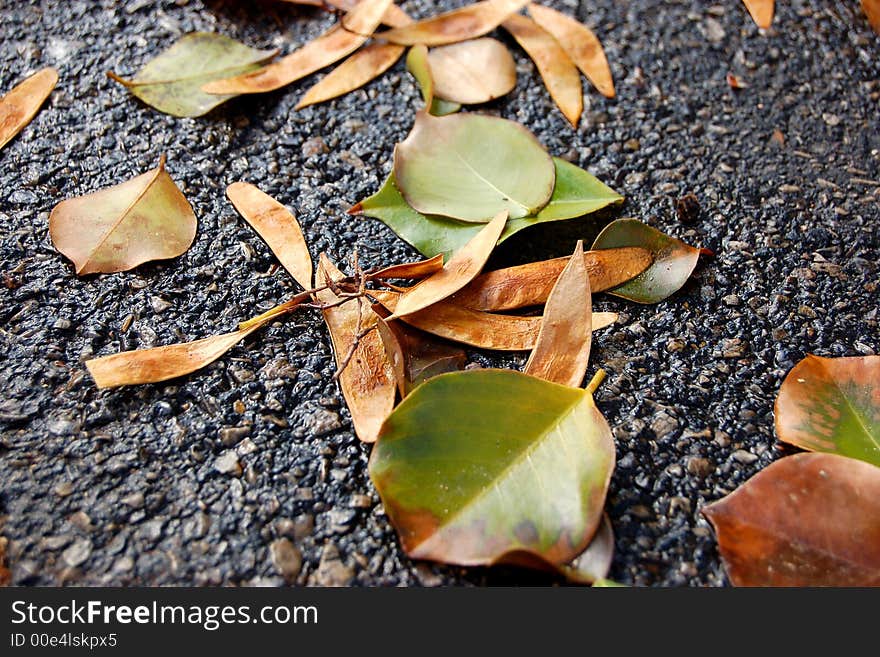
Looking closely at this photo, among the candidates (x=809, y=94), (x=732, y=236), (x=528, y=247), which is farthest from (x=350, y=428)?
(x=809, y=94)

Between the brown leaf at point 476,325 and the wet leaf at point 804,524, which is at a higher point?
the brown leaf at point 476,325

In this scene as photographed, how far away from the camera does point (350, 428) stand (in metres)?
0.87

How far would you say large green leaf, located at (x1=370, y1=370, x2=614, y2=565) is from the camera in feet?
2.49

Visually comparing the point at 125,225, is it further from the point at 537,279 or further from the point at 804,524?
the point at 804,524

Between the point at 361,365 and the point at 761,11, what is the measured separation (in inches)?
36.1

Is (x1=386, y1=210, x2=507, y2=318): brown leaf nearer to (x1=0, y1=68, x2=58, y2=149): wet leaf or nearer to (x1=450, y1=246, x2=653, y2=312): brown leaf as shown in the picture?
(x1=450, y1=246, x2=653, y2=312): brown leaf

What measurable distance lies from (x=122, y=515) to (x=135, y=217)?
1.27 ft

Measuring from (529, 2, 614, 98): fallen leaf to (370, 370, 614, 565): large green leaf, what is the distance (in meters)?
0.60

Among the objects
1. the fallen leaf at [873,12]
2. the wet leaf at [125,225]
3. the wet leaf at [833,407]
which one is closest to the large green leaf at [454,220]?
the wet leaf at [125,225]

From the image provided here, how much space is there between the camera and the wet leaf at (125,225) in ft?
3.25

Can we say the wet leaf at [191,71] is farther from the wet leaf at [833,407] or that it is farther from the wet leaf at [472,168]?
the wet leaf at [833,407]

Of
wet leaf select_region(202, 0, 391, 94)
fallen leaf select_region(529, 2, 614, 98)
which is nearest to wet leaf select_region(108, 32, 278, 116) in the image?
wet leaf select_region(202, 0, 391, 94)

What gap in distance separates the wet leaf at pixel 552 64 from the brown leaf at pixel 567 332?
13.5 inches

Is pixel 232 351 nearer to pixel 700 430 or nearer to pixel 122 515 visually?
pixel 122 515
